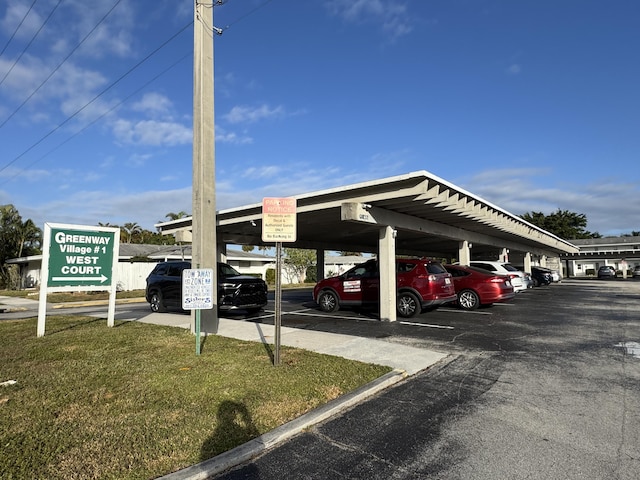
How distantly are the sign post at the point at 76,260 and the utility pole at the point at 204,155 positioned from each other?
8.92 ft

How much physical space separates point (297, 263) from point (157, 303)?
A: 1181 inches

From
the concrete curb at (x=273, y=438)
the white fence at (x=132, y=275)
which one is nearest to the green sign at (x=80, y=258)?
the concrete curb at (x=273, y=438)

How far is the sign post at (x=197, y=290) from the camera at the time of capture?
7.05 meters

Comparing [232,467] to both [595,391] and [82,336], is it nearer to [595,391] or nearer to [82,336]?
[595,391]

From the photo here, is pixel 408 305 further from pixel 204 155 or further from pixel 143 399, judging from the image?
pixel 143 399

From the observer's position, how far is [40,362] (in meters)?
6.47

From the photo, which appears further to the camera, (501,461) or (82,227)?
(82,227)

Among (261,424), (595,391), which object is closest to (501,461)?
(261,424)

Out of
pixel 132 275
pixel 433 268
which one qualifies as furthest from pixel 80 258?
pixel 132 275

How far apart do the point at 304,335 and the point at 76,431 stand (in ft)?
17.8

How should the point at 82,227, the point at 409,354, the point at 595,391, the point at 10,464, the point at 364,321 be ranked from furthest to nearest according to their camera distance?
1. the point at 364,321
2. the point at 82,227
3. the point at 409,354
4. the point at 595,391
5. the point at 10,464

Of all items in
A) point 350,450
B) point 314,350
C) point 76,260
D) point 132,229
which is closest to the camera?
point 350,450

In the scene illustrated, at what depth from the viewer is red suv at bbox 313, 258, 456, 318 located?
1155 cm

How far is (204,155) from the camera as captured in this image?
9.21 m
